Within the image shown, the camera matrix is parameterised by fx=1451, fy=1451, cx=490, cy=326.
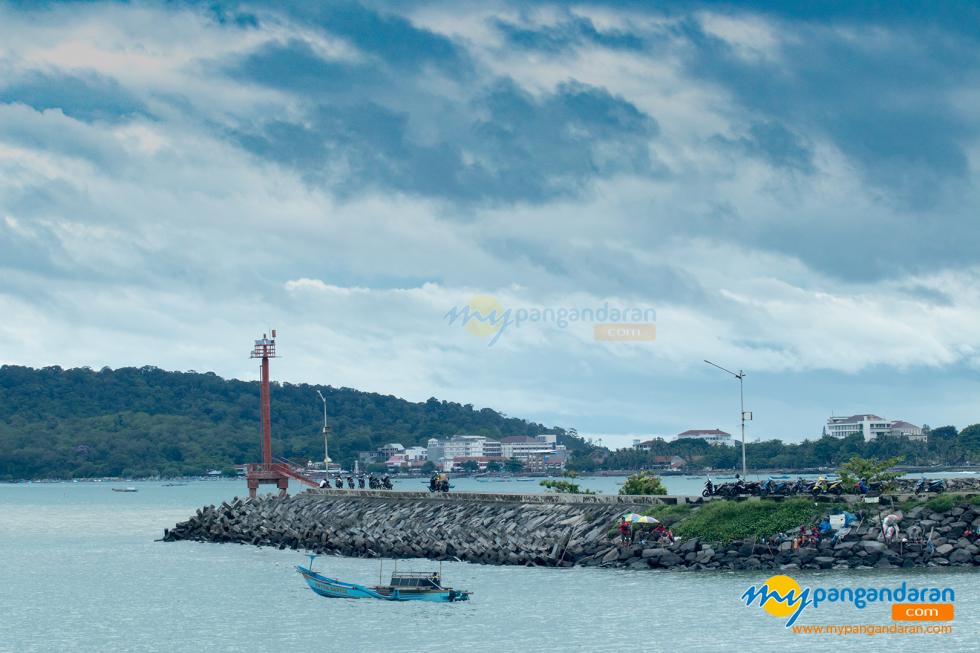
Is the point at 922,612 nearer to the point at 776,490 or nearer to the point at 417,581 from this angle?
the point at 776,490

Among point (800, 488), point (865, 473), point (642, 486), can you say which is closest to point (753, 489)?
point (800, 488)

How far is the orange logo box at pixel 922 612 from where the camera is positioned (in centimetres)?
4762

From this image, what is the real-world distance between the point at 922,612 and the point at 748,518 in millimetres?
14561

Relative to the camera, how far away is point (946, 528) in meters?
59.7

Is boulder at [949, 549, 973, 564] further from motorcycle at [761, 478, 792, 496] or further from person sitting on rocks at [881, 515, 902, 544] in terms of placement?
motorcycle at [761, 478, 792, 496]

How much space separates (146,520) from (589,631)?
91.2 meters

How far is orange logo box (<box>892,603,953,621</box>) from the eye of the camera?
47.6m

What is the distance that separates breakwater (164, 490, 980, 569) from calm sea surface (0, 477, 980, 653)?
148 centimetres

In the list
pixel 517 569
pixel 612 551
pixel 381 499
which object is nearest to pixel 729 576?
pixel 612 551

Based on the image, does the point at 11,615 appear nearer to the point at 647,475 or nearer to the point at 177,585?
the point at 177,585

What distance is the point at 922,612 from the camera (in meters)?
48.5

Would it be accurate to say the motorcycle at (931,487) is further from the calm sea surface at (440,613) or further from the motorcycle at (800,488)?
the calm sea surface at (440,613)
